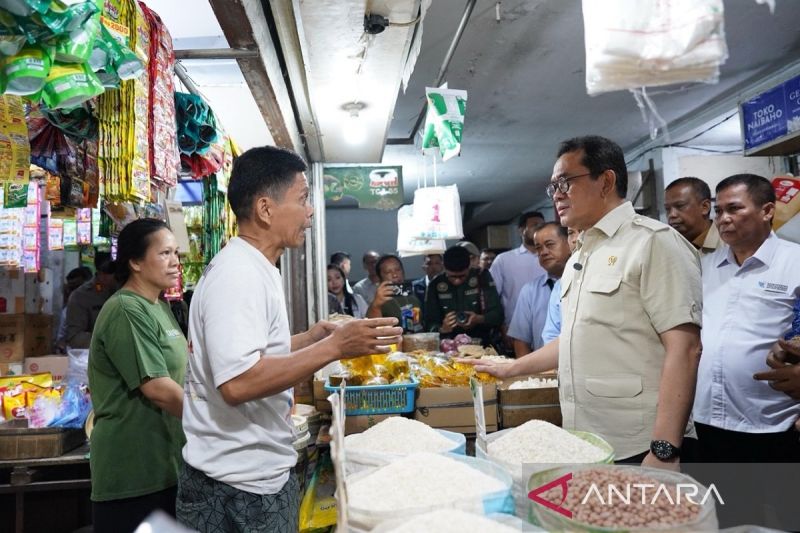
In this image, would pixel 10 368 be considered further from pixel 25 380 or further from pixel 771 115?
pixel 771 115

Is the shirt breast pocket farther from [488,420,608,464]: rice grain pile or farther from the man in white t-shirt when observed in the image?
the man in white t-shirt

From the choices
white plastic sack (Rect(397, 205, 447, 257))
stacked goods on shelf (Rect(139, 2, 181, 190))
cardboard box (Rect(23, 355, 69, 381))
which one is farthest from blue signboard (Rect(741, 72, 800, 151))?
cardboard box (Rect(23, 355, 69, 381))

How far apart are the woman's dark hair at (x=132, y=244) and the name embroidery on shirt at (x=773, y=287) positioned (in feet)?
9.87

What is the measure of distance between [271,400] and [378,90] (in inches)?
80.9

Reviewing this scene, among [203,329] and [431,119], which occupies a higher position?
[431,119]

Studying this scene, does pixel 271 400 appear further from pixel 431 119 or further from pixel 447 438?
pixel 431 119

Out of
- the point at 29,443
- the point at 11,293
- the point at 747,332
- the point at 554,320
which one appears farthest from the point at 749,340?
the point at 11,293

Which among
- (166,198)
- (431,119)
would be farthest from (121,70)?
(431,119)

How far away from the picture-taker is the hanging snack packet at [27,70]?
137cm

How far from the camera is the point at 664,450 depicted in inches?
65.1

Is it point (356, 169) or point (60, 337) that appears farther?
point (60, 337)

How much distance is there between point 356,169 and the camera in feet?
16.4

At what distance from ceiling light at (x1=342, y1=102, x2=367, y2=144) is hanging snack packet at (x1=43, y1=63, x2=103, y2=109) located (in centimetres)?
192

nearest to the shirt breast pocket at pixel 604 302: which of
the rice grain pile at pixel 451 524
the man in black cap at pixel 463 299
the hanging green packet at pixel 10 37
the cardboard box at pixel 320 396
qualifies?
the rice grain pile at pixel 451 524
